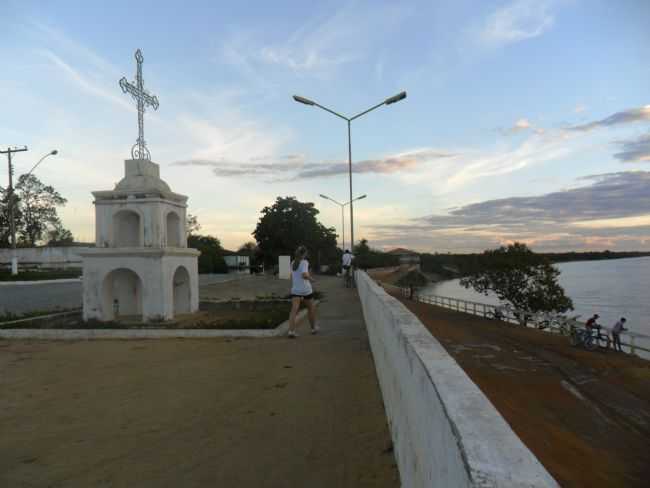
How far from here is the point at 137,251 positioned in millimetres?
12617

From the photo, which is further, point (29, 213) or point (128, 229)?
point (29, 213)

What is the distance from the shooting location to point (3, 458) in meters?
4.55

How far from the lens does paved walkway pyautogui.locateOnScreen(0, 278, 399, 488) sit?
4.19 metres

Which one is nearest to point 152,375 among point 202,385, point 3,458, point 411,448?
point 202,385

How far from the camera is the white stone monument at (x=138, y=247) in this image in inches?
499

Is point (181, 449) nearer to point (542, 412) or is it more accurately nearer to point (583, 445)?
point (583, 445)

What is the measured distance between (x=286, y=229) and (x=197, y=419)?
47.9 meters

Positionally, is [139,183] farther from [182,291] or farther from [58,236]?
[58,236]

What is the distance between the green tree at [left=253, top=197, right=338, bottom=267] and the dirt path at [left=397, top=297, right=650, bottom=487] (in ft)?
111

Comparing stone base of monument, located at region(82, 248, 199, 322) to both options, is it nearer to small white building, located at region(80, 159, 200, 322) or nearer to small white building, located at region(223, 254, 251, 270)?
small white building, located at region(80, 159, 200, 322)

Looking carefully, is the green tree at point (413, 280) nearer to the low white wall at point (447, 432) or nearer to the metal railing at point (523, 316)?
the metal railing at point (523, 316)

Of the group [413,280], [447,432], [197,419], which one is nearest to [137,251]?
[197,419]

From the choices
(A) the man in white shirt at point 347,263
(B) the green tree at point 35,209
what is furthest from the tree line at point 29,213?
(A) the man in white shirt at point 347,263

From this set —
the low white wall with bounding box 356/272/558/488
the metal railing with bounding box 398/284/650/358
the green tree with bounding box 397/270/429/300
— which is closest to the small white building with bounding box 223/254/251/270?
the metal railing with bounding box 398/284/650/358
